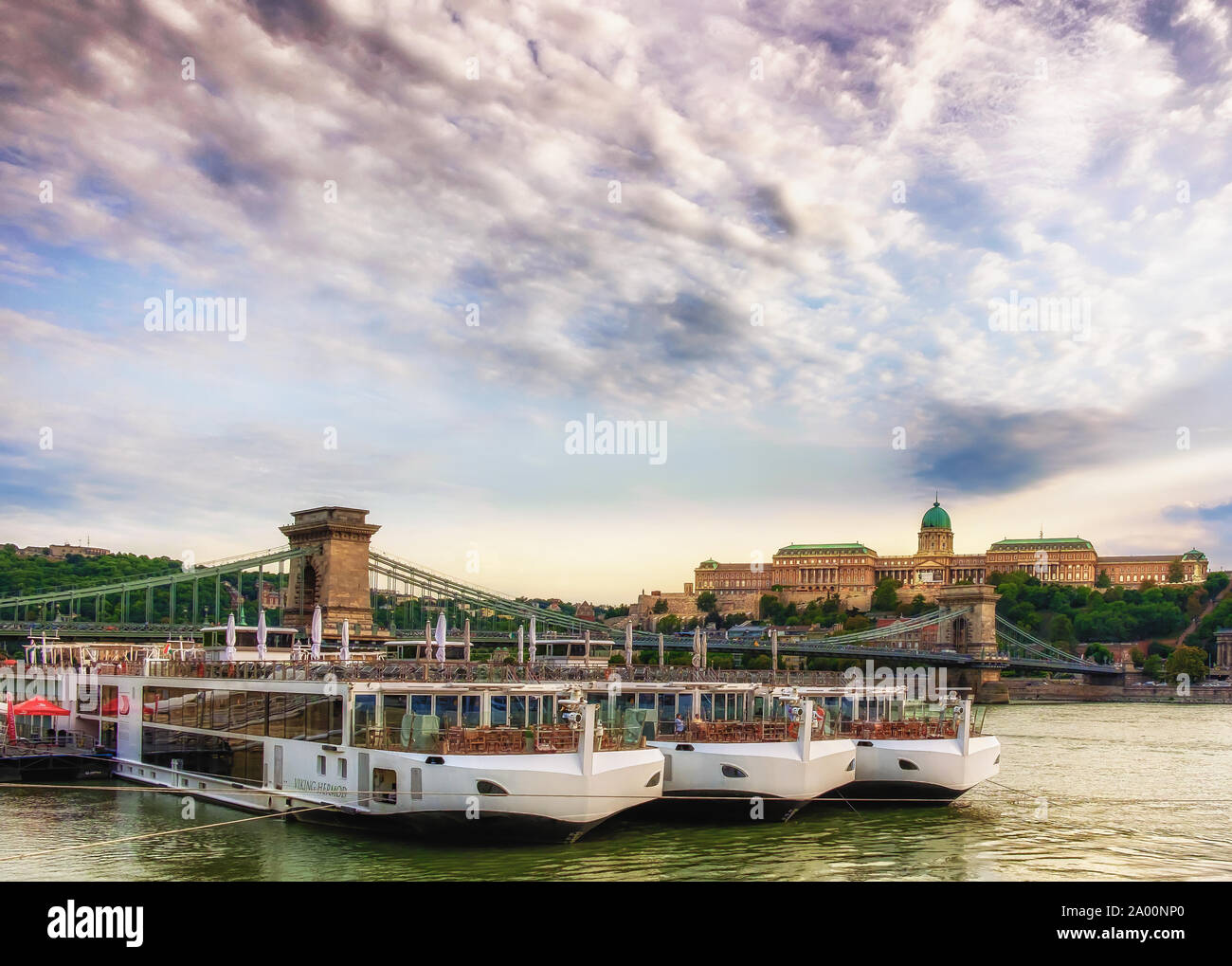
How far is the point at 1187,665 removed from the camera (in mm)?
122812

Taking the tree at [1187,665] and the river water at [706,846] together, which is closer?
the river water at [706,846]

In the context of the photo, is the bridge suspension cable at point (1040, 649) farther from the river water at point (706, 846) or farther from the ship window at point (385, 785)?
the ship window at point (385, 785)

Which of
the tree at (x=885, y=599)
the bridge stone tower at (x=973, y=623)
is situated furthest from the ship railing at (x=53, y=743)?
the tree at (x=885, y=599)

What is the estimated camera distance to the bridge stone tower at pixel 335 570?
281ft

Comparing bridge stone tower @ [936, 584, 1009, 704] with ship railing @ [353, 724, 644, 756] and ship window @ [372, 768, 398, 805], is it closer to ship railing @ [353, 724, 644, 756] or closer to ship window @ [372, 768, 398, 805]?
ship railing @ [353, 724, 644, 756]

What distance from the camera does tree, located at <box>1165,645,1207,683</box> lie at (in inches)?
4771

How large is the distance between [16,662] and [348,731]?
23.9 m

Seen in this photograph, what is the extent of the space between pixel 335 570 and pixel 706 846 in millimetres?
67558

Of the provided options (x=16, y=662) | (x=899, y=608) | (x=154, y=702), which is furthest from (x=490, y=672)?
(x=899, y=608)

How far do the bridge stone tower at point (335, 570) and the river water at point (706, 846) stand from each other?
186 ft

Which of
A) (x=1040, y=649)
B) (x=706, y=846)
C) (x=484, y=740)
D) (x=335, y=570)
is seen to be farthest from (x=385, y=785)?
(x=1040, y=649)

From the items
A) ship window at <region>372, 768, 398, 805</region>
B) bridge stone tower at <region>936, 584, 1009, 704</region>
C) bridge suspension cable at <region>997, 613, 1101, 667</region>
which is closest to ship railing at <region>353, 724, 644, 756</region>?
ship window at <region>372, 768, 398, 805</region>
